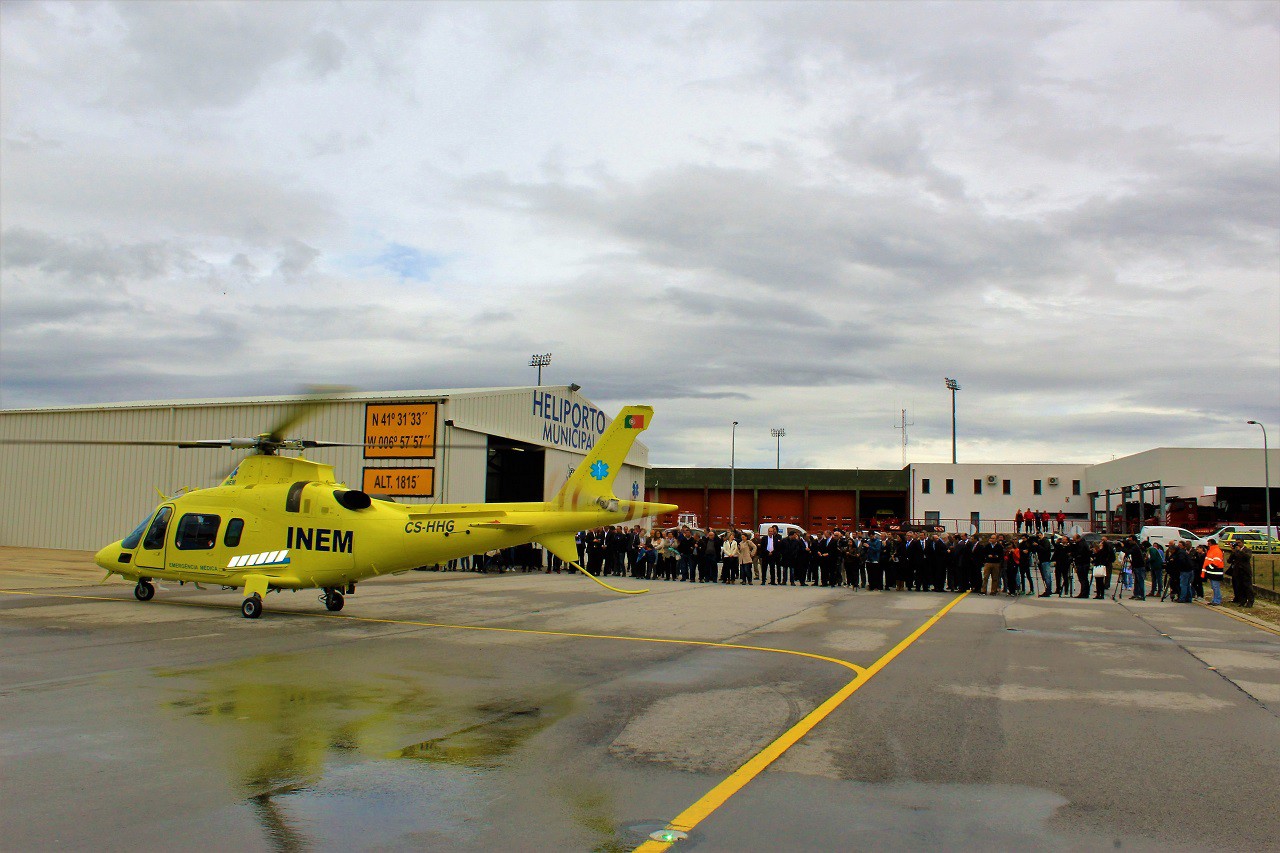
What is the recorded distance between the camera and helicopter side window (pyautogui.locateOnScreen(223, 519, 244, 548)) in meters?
16.5

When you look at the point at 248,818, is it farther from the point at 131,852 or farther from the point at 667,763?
the point at 667,763

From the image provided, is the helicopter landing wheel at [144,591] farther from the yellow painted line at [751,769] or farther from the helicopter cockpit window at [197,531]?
the yellow painted line at [751,769]

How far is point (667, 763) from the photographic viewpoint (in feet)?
22.5

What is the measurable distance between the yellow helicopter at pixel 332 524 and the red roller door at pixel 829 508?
5697 cm

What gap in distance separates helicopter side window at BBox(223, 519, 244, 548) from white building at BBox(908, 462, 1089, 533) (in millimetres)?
60377

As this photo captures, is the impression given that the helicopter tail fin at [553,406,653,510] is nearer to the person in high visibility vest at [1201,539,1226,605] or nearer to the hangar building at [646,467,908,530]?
the person in high visibility vest at [1201,539,1226,605]

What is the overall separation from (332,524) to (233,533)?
199cm

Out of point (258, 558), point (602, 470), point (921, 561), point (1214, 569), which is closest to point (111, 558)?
point (258, 558)

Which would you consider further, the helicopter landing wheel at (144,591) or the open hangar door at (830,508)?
the open hangar door at (830,508)

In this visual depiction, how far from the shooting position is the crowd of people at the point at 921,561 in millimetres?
24484

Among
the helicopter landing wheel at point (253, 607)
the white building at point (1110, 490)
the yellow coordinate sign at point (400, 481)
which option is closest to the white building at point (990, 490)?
the white building at point (1110, 490)

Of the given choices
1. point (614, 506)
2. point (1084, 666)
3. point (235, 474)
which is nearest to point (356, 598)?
point (235, 474)

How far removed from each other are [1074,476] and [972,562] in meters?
52.0

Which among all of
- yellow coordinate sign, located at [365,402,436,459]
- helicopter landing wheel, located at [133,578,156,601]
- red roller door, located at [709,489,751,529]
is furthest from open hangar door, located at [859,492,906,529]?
helicopter landing wheel, located at [133,578,156,601]
